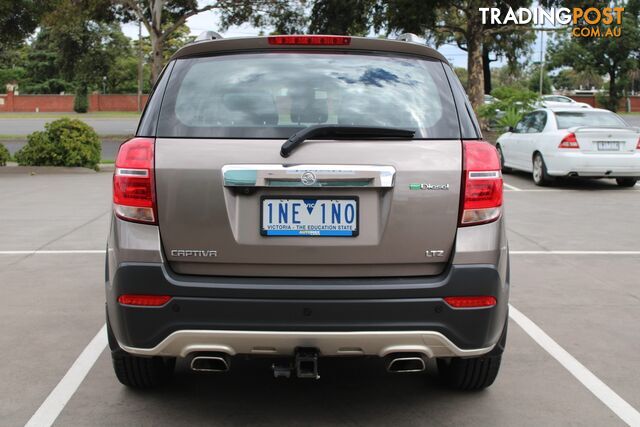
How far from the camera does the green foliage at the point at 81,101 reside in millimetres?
73000

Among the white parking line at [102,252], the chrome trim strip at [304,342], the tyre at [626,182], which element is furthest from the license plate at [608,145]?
the chrome trim strip at [304,342]

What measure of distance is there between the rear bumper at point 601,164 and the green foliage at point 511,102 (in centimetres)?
876

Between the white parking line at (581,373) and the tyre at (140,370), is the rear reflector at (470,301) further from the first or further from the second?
the tyre at (140,370)

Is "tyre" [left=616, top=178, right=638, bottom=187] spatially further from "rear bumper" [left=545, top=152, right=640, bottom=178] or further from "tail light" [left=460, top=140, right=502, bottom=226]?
"tail light" [left=460, top=140, right=502, bottom=226]

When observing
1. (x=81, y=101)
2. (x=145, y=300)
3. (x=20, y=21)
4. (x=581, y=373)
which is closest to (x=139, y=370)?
(x=145, y=300)

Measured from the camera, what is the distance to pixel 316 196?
3422mm

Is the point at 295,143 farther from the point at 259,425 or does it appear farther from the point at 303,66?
the point at 259,425

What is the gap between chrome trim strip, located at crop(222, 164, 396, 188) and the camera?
338 cm

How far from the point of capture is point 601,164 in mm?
14398

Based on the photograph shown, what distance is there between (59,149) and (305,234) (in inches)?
619

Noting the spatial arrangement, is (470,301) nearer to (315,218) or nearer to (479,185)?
(479,185)

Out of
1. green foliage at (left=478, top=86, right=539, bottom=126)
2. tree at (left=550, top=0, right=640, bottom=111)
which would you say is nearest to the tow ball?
green foliage at (left=478, top=86, right=539, bottom=126)

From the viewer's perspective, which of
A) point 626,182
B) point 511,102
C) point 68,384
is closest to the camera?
point 68,384

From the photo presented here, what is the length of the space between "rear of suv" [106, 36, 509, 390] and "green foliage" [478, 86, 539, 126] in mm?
20366
